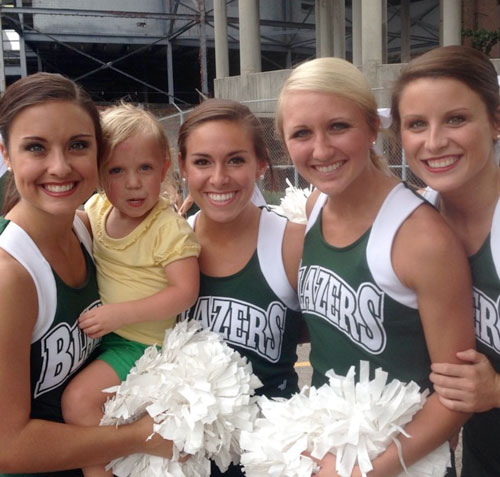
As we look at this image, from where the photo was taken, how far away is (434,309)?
5.57 feet

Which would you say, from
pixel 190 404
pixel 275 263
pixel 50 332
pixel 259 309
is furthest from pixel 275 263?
pixel 50 332

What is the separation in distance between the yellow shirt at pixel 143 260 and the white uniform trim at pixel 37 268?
1.30ft

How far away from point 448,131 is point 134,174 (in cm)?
117

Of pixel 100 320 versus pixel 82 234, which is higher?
pixel 82 234

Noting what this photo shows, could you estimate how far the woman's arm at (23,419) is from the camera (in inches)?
66.4

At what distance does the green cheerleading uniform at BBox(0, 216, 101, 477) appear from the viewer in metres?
1.80

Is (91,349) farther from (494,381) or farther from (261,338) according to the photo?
(494,381)

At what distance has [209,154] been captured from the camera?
219 centimetres

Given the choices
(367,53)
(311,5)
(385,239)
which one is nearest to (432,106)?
(385,239)

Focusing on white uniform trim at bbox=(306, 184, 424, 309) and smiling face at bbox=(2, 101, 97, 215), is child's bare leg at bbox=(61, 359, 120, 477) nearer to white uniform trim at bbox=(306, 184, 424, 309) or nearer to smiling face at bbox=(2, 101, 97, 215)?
smiling face at bbox=(2, 101, 97, 215)

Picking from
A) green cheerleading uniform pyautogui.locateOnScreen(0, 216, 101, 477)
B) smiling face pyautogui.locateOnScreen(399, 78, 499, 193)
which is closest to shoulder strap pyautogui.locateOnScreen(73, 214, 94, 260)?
green cheerleading uniform pyautogui.locateOnScreen(0, 216, 101, 477)

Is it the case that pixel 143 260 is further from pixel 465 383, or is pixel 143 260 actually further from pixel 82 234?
pixel 465 383

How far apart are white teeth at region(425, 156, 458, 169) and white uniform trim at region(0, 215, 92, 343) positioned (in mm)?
1241

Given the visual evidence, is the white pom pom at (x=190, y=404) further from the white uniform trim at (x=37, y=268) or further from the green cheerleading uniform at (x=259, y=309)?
the white uniform trim at (x=37, y=268)
